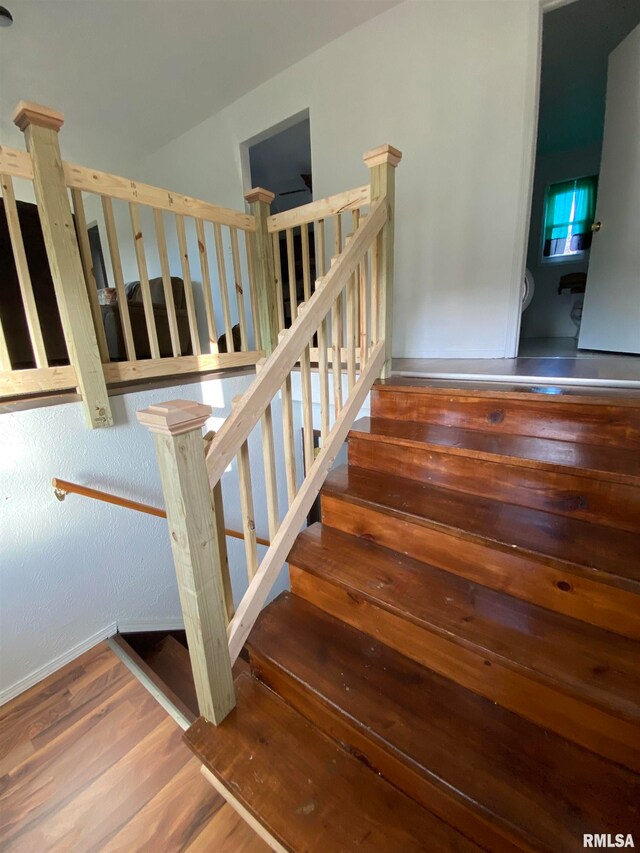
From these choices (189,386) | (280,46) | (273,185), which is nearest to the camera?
(189,386)

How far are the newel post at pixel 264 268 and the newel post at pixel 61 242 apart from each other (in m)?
1.03

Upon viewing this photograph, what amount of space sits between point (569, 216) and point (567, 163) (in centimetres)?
58

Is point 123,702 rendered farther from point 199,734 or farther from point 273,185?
point 273,185

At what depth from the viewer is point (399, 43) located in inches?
96.3

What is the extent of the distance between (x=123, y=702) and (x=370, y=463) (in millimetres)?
1506

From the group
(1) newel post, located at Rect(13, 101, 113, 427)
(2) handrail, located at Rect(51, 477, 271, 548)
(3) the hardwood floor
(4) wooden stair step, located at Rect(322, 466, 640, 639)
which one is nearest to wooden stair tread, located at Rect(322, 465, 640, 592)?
(4) wooden stair step, located at Rect(322, 466, 640, 639)

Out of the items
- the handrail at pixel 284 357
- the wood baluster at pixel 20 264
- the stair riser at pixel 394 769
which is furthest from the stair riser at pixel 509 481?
the wood baluster at pixel 20 264

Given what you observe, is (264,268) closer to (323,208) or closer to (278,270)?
(278,270)

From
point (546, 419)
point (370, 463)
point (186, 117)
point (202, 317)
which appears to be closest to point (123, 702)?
point (370, 463)

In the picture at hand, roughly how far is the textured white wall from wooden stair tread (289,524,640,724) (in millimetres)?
1133

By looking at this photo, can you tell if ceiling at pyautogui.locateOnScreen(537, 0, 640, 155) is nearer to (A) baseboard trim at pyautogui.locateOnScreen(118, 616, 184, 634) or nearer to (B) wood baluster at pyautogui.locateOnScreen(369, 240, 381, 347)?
(B) wood baluster at pyautogui.locateOnScreen(369, 240, 381, 347)

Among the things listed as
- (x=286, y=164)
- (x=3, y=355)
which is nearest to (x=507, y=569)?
(x=3, y=355)

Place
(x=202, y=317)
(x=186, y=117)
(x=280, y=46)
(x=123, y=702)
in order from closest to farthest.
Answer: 1. (x=123, y=702)
2. (x=280, y=46)
3. (x=186, y=117)
4. (x=202, y=317)

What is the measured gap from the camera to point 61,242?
1437mm
